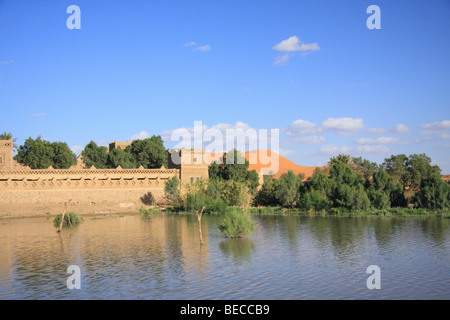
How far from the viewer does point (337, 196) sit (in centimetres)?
3503

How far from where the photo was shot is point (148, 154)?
166 ft

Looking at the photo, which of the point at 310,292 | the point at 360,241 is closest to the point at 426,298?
the point at 310,292

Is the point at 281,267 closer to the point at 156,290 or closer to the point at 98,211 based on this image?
the point at 156,290

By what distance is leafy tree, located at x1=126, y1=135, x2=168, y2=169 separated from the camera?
164 feet

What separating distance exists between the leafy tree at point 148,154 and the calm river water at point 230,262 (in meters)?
23.3

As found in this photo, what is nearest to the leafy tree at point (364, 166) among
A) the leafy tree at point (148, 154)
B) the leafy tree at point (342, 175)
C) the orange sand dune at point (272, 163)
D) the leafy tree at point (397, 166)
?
the leafy tree at point (397, 166)

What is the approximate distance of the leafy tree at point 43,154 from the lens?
144 feet

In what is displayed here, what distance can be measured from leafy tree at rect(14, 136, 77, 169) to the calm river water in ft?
60.4

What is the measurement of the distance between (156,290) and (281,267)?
474cm

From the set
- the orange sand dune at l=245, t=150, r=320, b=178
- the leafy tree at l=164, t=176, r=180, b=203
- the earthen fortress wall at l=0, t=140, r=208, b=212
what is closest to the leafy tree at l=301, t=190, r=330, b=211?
the earthen fortress wall at l=0, t=140, r=208, b=212

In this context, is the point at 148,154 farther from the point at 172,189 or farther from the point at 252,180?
the point at 252,180

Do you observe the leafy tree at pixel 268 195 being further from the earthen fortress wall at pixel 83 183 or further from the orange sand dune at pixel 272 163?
the orange sand dune at pixel 272 163

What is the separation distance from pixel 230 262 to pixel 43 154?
33669mm

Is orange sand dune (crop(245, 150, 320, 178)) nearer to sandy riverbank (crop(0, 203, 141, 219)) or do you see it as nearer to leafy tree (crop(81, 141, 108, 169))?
leafy tree (crop(81, 141, 108, 169))
